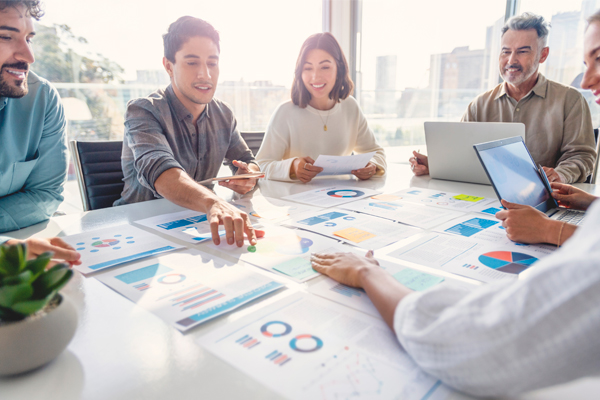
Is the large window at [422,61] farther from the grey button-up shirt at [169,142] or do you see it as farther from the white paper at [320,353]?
the white paper at [320,353]

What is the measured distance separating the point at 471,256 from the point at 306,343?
52 centimetres

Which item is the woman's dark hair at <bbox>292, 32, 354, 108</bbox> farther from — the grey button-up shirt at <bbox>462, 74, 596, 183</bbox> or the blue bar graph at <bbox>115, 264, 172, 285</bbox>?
the blue bar graph at <bbox>115, 264, 172, 285</bbox>

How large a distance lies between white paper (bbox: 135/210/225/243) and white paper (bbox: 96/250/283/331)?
16cm

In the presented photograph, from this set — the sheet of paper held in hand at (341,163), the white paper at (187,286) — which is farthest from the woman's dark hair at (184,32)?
the white paper at (187,286)

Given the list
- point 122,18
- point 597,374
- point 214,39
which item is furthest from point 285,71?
point 597,374

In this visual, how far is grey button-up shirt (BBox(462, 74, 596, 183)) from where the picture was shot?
2.08 meters

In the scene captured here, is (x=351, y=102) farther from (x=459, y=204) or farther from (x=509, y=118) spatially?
(x=459, y=204)

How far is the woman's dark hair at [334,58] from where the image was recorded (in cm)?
223

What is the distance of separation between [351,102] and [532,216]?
A: 158cm

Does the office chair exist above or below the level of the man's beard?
below

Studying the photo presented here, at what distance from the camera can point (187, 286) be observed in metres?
0.78

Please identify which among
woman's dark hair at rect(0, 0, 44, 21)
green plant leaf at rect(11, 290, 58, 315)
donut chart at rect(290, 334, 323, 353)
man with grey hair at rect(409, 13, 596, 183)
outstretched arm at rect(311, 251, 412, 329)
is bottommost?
→ donut chart at rect(290, 334, 323, 353)

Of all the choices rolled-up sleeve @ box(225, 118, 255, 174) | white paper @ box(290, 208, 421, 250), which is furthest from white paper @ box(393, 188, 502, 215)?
rolled-up sleeve @ box(225, 118, 255, 174)

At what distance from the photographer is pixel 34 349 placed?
51cm
